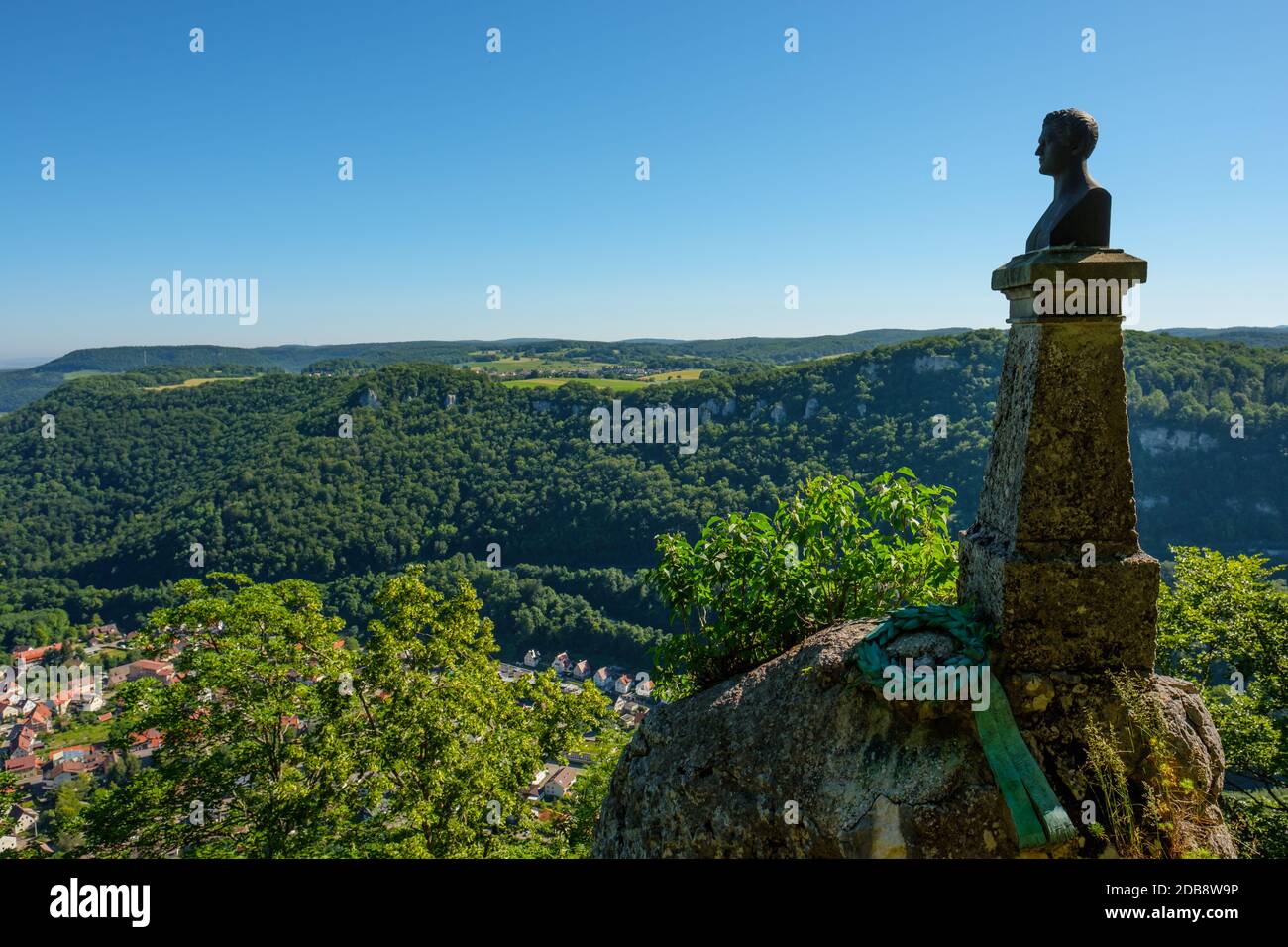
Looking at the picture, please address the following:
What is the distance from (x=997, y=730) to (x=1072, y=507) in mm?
1212

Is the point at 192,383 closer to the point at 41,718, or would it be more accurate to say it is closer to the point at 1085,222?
the point at 41,718

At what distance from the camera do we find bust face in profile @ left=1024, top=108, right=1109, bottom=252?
3721 millimetres

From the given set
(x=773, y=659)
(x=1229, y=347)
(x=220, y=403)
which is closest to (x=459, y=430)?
(x=220, y=403)

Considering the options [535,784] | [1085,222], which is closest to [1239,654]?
[1085,222]

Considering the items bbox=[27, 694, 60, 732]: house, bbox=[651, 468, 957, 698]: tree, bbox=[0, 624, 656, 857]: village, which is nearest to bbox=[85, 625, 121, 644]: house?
bbox=[0, 624, 656, 857]: village

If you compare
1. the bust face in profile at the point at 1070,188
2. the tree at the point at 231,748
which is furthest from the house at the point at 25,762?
the bust face in profile at the point at 1070,188

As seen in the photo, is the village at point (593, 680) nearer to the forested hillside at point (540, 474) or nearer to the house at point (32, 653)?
the forested hillside at point (540, 474)

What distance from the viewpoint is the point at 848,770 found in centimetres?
367
